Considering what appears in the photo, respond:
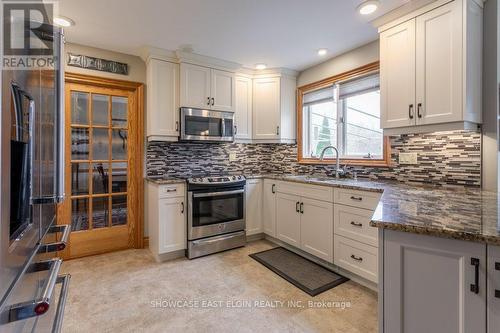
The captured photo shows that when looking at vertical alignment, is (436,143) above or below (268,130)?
below

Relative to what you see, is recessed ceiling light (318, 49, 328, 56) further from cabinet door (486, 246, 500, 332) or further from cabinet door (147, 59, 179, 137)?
cabinet door (486, 246, 500, 332)

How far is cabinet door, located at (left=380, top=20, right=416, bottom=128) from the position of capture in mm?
2055

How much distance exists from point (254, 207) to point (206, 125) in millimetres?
1262

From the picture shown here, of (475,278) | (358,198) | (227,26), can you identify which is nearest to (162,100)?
(227,26)

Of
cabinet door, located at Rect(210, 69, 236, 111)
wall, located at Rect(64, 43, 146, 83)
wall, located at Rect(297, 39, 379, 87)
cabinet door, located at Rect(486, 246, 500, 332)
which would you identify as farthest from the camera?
cabinet door, located at Rect(210, 69, 236, 111)

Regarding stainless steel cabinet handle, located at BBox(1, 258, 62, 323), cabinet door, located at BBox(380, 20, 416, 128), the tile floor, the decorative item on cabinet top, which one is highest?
the decorative item on cabinet top

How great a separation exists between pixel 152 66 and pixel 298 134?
211 centimetres

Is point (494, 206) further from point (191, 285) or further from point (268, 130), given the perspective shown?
point (268, 130)

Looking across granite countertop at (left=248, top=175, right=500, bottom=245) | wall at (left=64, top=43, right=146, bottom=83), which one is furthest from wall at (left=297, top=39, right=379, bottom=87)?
wall at (left=64, top=43, right=146, bottom=83)

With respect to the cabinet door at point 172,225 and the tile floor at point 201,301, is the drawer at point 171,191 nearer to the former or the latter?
the cabinet door at point 172,225

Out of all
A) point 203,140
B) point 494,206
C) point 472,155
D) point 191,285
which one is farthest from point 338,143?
point 191,285

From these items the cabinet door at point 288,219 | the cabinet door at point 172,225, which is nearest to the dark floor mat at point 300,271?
the cabinet door at point 288,219

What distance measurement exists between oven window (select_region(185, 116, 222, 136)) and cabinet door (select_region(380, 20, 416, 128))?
1901 mm

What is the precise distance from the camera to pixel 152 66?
9.55 ft
